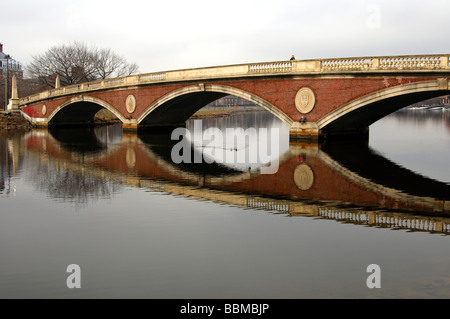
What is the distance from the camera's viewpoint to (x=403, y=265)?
279 inches

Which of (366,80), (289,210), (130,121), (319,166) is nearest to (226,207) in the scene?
(289,210)

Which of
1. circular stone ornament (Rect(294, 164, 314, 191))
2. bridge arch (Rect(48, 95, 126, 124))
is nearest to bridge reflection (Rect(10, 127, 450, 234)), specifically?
circular stone ornament (Rect(294, 164, 314, 191))

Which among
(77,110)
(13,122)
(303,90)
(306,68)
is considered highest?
(306,68)

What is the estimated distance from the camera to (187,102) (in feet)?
129

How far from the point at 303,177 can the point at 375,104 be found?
1273 cm

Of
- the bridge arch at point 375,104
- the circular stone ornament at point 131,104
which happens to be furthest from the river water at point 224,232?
the circular stone ornament at point 131,104

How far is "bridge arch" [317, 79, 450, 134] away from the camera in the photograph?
917 inches

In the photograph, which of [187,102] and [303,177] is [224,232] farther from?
[187,102]

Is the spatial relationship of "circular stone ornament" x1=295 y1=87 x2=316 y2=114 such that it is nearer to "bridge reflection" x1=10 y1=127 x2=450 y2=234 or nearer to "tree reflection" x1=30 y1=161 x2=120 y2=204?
"bridge reflection" x1=10 y1=127 x2=450 y2=234

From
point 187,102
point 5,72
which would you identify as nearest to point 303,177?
point 187,102

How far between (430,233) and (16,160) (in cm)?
1825

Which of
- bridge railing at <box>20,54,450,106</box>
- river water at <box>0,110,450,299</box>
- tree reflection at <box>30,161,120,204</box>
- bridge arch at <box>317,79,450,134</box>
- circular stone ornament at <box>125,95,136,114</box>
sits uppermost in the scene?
bridge railing at <box>20,54,450,106</box>

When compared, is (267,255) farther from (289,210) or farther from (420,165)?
(420,165)

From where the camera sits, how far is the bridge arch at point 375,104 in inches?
917
